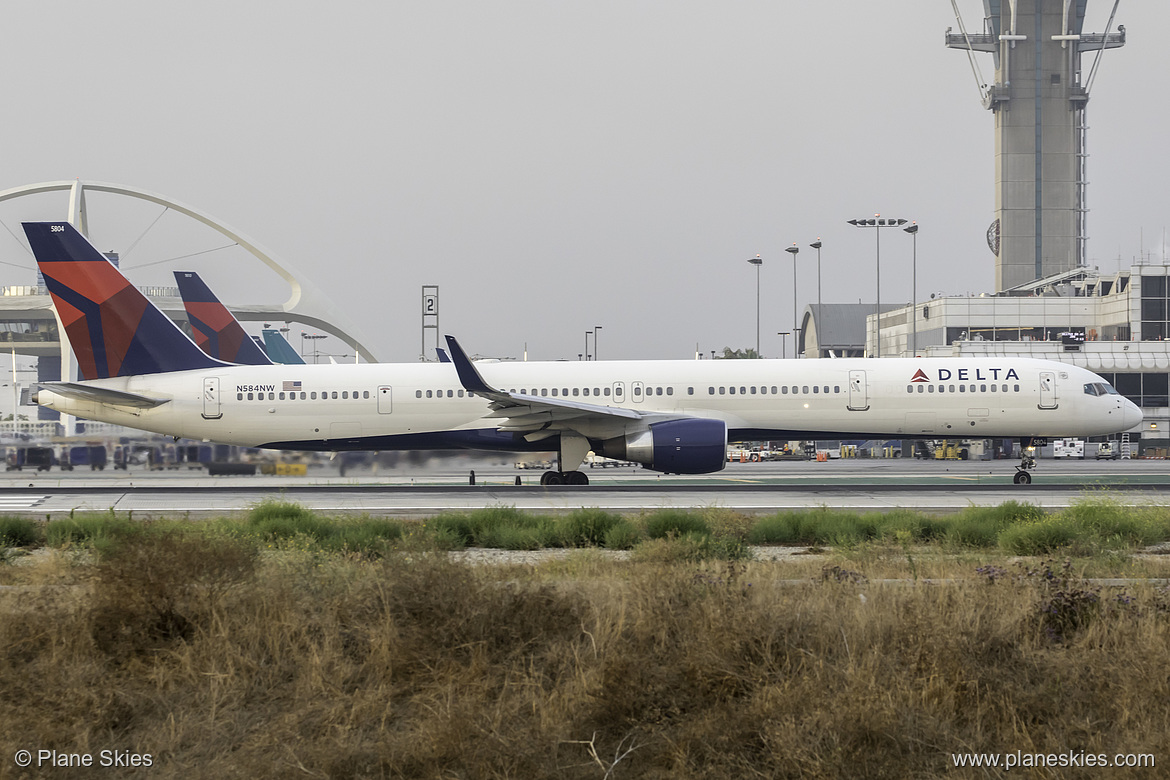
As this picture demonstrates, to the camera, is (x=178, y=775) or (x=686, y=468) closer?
(x=178, y=775)

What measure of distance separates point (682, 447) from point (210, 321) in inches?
1095

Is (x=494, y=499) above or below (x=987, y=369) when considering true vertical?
below

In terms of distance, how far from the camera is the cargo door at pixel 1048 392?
97.0ft

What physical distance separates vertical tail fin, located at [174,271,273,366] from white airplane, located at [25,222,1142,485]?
11.9m

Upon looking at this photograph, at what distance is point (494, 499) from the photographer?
24984mm

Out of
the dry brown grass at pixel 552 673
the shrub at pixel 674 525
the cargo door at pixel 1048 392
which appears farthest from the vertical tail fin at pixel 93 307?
the cargo door at pixel 1048 392

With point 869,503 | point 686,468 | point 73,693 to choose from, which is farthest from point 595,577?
point 686,468

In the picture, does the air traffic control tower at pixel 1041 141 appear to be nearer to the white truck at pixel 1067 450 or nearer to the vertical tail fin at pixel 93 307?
the white truck at pixel 1067 450

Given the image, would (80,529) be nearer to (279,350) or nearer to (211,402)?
(211,402)

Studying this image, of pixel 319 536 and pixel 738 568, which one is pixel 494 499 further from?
pixel 738 568

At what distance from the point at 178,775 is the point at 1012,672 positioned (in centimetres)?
667

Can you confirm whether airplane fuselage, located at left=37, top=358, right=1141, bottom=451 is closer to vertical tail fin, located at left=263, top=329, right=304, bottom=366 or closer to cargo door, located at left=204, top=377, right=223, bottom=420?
cargo door, located at left=204, top=377, right=223, bottom=420

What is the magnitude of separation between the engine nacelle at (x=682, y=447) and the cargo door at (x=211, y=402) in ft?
39.6

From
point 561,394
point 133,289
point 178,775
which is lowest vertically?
point 178,775
